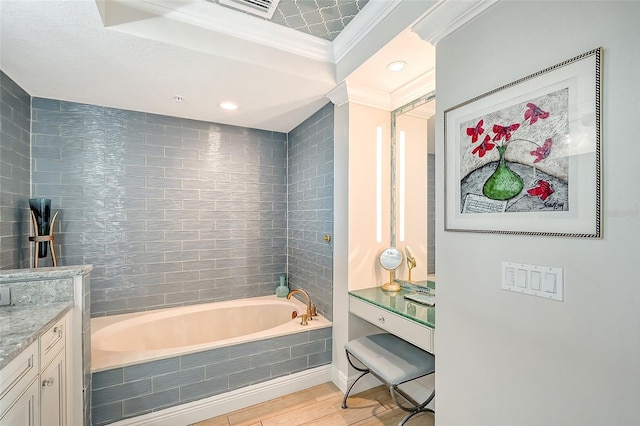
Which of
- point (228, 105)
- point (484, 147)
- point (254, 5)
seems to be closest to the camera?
point (484, 147)

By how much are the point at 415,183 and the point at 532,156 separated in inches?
43.7

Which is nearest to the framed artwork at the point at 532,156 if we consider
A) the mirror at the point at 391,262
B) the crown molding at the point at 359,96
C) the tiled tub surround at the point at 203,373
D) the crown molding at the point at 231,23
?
the mirror at the point at 391,262

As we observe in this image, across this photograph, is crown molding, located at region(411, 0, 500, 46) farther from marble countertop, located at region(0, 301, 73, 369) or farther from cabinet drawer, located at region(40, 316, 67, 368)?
cabinet drawer, located at region(40, 316, 67, 368)

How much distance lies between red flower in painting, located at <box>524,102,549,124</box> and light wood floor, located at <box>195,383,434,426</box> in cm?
199

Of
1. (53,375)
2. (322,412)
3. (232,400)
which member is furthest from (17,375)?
(322,412)

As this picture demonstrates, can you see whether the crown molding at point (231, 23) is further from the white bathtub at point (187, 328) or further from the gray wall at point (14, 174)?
the white bathtub at point (187, 328)

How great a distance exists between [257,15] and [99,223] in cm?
227

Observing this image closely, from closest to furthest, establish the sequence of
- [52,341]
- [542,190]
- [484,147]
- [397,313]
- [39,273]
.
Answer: [542,190] → [484,147] → [52,341] → [39,273] → [397,313]

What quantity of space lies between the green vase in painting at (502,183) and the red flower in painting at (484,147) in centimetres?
4

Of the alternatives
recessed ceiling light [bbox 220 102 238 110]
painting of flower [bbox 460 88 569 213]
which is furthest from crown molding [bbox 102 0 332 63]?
painting of flower [bbox 460 88 569 213]

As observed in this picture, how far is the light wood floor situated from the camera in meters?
1.97

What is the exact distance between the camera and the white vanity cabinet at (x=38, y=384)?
1.04 meters

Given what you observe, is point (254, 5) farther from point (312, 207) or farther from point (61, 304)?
point (61, 304)

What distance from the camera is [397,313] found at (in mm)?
1827
